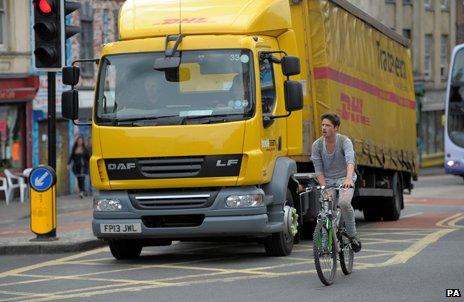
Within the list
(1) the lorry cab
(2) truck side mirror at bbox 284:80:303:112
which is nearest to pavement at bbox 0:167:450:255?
(1) the lorry cab

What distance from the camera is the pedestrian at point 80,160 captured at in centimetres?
3438

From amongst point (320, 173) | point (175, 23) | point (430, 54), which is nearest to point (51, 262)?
point (175, 23)

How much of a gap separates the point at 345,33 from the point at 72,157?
1739 cm

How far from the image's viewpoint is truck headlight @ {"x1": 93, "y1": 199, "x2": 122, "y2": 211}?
47.0 feet

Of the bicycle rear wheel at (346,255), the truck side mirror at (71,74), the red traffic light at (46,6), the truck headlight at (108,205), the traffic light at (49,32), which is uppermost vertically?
the red traffic light at (46,6)

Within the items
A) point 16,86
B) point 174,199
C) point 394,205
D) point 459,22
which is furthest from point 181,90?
point 459,22

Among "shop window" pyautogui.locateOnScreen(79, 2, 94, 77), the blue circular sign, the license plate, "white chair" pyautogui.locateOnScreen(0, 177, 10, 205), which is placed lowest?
"white chair" pyautogui.locateOnScreen(0, 177, 10, 205)

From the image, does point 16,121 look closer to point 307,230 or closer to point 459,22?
point 307,230

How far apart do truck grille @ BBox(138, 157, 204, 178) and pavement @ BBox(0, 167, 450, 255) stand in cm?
331

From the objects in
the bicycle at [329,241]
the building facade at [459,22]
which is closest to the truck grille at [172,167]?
the bicycle at [329,241]

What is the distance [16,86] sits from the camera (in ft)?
111

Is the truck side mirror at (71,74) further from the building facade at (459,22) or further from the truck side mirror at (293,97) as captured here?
the building facade at (459,22)

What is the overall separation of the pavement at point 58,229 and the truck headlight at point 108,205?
2582mm

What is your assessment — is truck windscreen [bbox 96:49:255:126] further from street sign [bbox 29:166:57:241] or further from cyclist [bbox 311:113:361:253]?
street sign [bbox 29:166:57:241]
